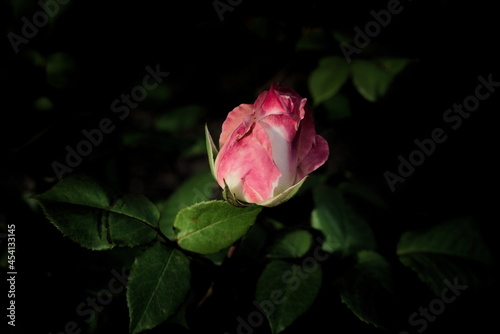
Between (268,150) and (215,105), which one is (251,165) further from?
(215,105)

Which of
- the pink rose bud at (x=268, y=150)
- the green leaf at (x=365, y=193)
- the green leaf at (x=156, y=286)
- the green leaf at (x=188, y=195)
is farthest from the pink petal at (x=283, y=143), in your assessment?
the green leaf at (x=365, y=193)

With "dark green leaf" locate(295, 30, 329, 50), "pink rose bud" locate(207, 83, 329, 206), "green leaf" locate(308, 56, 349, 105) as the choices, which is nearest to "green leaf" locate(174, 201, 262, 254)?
"pink rose bud" locate(207, 83, 329, 206)

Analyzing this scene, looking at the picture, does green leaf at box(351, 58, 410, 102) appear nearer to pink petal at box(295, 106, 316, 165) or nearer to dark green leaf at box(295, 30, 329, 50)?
dark green leaf at box(295, 30, 329, 50)

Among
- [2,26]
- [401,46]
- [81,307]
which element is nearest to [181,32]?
[2,26]

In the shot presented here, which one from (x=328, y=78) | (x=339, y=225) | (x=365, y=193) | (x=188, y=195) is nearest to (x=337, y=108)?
(x=328, y=78)

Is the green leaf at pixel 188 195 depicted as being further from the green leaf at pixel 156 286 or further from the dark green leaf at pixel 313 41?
the dark green leaf at pixel 313 41

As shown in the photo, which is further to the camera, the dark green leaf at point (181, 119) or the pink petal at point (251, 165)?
the dark green leaf at point (181, 119)

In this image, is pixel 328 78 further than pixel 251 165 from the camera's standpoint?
Yes
